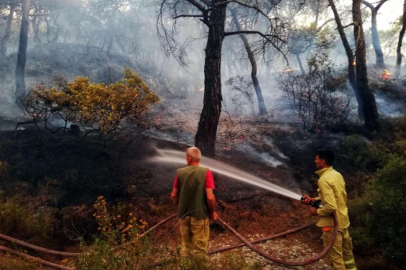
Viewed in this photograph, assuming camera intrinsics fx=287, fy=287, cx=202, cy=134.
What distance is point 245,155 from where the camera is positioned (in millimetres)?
9266

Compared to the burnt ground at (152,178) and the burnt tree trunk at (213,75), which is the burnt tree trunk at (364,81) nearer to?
the burnt ground at (152,178)

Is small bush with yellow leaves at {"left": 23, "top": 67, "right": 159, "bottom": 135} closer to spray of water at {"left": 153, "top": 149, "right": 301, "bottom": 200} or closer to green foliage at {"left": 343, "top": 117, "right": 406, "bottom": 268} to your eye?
spray of water at {"left": 153, "top": 149, "right": 301, "bottom": 200}

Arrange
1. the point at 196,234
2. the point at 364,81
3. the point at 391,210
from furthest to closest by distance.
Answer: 1. the point at 364,81
2. the point at 391,210
3. the point at 196,234

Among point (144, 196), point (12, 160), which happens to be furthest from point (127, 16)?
point (144, 196)

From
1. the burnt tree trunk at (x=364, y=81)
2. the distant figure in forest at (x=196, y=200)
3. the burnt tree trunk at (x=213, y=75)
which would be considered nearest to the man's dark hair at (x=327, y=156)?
the distant figure in forest at (x=196, y=200)

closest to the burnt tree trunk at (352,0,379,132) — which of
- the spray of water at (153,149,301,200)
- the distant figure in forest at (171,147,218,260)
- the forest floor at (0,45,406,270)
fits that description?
the forest floor at (0,45,406,270)

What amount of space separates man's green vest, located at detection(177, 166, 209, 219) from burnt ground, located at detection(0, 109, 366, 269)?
1636 mm

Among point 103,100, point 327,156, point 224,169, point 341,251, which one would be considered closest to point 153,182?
point 224,169

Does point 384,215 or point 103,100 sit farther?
point 103,100

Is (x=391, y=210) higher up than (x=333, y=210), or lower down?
lower down

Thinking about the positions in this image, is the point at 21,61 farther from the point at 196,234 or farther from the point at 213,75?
the point at 196,234

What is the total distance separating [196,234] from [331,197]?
1952 millimetres

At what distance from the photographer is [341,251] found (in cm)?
399

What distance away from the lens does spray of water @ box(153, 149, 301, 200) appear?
287 inches
